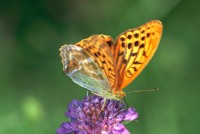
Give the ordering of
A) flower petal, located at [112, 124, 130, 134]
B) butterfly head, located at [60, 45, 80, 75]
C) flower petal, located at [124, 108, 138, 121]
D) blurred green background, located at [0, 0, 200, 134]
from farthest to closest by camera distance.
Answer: blurred green background, located at [0, 0, 200, 134]
butterfly head, located at [60, 45, 80, 75]
flower petal, located at [124, 108, 138, 121]
flower petal, located at [112, 124, 130, 134]

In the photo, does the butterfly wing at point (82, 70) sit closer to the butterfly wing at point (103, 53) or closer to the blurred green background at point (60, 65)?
the butterfly wing at point (103, 53)

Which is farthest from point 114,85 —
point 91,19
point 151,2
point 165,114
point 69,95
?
point 91,19

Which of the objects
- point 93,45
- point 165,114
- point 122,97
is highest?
point 93,45

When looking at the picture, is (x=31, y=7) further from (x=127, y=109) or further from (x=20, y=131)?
(x=127, y=109)

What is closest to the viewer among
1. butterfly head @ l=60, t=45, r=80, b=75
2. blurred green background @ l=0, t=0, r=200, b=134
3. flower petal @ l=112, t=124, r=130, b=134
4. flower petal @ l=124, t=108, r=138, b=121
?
flower petal @ l=112, t=124, r=130, b=134

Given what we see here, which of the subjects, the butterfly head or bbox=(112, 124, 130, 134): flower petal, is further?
the butterfly head

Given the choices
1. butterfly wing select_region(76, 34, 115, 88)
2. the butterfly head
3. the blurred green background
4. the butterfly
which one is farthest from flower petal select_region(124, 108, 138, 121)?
the blurred green background

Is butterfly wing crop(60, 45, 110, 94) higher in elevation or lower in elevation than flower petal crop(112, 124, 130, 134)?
higher

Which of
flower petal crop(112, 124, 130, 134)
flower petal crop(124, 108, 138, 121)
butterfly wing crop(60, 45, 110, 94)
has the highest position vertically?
Answer: butterfly wing crop(60, 45, 110, 94)

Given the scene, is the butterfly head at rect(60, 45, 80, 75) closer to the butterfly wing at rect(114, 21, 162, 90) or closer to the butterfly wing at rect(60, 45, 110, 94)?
the butterfly wing at rect(60, 45, 110, 94)
